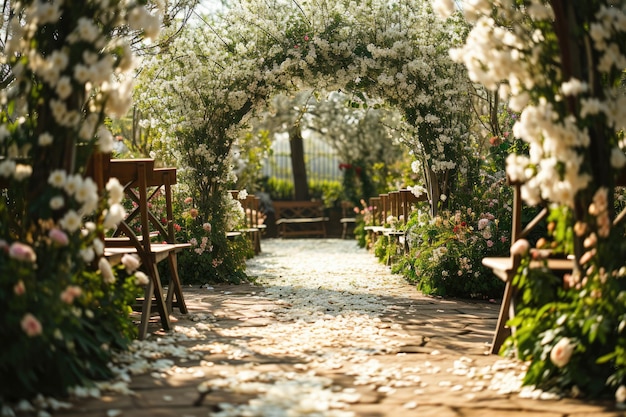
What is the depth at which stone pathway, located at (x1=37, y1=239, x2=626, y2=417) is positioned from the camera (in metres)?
3.00

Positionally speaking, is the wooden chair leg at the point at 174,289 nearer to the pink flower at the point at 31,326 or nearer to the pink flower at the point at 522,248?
the pink flower at the point at 31,326

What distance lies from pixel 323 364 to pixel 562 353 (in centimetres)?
127

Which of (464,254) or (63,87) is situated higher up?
(63,87)

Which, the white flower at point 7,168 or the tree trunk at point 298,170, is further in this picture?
the tree trunk at point 298,170

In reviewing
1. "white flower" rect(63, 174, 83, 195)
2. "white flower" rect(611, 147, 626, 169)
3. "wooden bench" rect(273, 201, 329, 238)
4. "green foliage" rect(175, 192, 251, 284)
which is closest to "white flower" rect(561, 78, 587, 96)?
"white flower" rect(611, 147, 626, 169)

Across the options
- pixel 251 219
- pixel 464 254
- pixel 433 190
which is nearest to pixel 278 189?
pixel 251 219

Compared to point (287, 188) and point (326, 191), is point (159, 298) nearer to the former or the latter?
point (326, 191)

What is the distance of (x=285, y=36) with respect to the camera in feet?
25.8

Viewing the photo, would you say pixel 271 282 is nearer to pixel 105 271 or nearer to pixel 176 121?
pixel 176 121

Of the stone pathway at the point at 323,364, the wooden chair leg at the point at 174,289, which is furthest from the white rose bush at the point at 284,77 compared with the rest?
the wooden chair leg at the point at 174,289

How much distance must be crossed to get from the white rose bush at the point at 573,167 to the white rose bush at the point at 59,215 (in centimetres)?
167

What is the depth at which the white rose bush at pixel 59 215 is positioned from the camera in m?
2.91

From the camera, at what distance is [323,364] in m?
3.86

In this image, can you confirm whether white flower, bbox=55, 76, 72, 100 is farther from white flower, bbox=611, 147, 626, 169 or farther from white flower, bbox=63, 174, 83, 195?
white flower, bbox=611, 147, 626, 169
